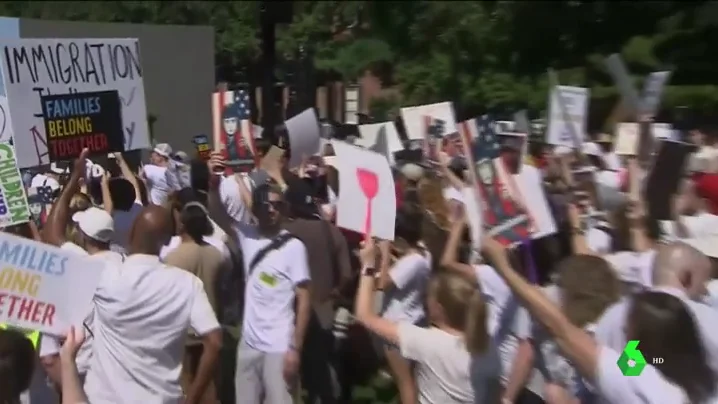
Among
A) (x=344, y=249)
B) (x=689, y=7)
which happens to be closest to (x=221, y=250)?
(x=344, y=249)

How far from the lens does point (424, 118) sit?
10.3m

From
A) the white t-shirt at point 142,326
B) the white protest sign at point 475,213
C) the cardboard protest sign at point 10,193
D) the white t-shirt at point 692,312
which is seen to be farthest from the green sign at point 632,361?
the cardboard protest sign at point 10,193

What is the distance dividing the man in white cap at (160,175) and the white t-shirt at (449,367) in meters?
5.57

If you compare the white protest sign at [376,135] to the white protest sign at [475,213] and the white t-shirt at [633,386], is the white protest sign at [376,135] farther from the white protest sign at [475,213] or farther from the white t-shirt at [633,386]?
the white t-shirt at [633,386]

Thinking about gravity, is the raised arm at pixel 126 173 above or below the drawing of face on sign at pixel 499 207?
below

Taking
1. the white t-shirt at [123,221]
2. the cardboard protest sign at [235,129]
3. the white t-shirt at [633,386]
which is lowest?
the white t-shirt at [123,221]

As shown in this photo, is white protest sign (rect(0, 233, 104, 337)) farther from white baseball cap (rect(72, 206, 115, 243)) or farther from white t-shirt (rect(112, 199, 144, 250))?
white t-shirt (rect(112, 199, 144, 250))

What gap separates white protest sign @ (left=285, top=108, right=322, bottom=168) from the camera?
7312 mm

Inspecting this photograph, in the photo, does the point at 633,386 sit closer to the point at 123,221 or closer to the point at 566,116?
the point at 123,221

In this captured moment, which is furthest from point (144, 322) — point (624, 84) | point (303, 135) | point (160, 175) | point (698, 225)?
point (160, 175)

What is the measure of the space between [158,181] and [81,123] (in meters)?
4.04

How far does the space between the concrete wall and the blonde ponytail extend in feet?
46.3

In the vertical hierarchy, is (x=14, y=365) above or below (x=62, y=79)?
below

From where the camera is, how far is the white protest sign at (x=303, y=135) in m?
7.31
